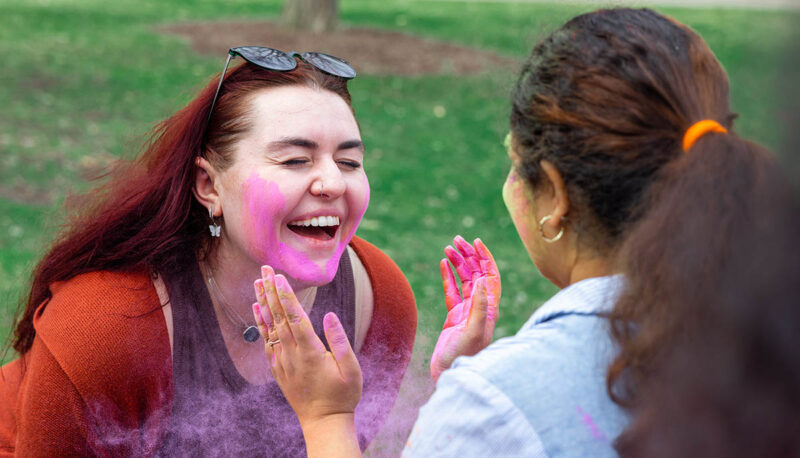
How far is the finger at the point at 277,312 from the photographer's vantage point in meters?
2.16

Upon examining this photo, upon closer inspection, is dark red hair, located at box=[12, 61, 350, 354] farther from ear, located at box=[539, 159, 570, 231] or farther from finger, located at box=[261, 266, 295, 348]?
ear, located at box=[539, 159, 570, 231]

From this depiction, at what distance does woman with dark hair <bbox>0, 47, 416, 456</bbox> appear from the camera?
2.47 m

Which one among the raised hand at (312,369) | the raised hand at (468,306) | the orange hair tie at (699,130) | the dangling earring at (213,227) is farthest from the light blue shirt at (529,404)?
the dangling earring at (213,227)

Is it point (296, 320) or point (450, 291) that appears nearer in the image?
point (296, 320)

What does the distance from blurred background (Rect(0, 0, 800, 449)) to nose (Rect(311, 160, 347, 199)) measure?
0.63m

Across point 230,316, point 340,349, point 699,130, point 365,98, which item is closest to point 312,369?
point 340,349

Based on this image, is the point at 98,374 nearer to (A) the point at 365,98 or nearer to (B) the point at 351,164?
(B) the point at 351,164

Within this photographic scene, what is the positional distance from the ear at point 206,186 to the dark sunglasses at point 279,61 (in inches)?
5.3

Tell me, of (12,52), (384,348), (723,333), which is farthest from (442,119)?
(723,333)

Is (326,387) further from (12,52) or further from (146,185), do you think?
(12,52)

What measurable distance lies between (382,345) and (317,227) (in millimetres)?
538

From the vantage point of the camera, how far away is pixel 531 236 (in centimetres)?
198

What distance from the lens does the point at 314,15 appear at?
43.0ft

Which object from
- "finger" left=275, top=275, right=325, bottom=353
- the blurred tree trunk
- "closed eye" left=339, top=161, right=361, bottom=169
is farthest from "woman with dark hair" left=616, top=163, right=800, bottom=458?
the blurred tree trunk
